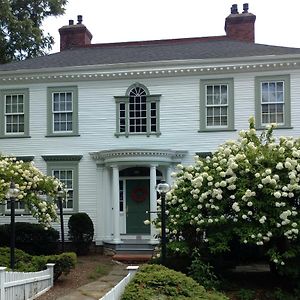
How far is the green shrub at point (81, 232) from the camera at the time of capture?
18.2 m

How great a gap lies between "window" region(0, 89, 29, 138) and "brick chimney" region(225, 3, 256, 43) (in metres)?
9.86

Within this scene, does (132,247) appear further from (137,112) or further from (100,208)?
(137,112)

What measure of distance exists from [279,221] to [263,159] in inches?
56.9

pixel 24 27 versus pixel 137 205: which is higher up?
pixel 24 27

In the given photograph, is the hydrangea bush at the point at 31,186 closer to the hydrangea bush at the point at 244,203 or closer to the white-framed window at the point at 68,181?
the hydrangea bush at the point at 244,203

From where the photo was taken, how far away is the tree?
31125 mm

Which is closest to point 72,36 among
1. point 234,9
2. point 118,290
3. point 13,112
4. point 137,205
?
point 13,112

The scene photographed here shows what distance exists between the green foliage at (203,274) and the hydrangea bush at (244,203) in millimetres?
411

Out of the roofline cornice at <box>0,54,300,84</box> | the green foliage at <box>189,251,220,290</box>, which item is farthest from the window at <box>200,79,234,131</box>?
the green foliage at <box>189,251,220,290</box>

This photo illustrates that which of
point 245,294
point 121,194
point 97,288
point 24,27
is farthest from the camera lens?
point 24,27

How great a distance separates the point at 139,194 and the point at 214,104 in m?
4.16

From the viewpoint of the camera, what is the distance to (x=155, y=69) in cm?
1881

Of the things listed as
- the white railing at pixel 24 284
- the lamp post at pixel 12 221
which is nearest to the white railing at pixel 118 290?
the white railing at pixel 24 284

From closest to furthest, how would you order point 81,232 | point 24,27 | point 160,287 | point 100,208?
1. point 160,287
2. point 81,232
3. point 100,208
4. point 24,27
